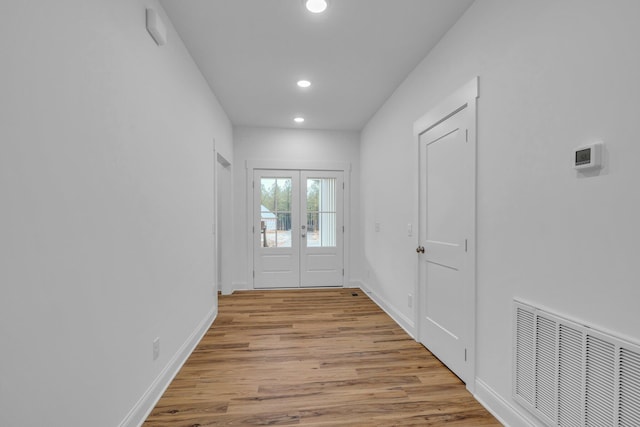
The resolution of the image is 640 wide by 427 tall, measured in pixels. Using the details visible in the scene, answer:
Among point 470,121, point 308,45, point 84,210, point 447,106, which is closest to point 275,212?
point 308,45

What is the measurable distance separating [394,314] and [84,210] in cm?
316

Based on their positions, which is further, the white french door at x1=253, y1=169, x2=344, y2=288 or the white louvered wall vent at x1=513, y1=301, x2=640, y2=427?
the white french door at x1=253, y1=169, x2=344, y2=288

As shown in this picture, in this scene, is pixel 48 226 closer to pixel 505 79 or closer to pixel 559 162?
pixel 559 162

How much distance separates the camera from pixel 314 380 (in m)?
2.17

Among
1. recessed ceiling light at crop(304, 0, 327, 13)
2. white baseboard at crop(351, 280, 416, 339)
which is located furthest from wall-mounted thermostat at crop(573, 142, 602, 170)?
white baseboard at crop(351, 280, 416, 339)

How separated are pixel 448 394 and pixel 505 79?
2088mm

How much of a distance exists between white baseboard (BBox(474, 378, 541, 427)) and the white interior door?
0.14m

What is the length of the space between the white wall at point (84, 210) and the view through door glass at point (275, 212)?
8.58ft

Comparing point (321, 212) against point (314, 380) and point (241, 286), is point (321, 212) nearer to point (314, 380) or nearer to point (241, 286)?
point (241, 286)

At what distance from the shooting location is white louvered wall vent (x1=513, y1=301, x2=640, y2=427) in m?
1.11

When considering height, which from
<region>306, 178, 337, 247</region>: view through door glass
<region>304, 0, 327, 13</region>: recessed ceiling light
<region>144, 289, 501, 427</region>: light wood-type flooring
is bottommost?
<region>144, 289, 501, 427</region>: light wood-type flooring

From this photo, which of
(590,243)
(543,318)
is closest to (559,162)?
(590,243)

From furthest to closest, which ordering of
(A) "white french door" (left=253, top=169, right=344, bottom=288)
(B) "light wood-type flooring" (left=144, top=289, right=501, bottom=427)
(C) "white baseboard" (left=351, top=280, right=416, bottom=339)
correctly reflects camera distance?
(A) "white french door" (left=253, top=169, right=344, bottom=288)
(C) "white baseboard" (left=351, top=280, right=416, bottom=339)
(B) "light wood-type flooring" (left=144, top=289, right=501, bottom=427)

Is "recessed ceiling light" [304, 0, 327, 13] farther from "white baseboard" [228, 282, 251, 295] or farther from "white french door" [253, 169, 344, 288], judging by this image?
"white baseboard" [228, 282, 251, 295]
